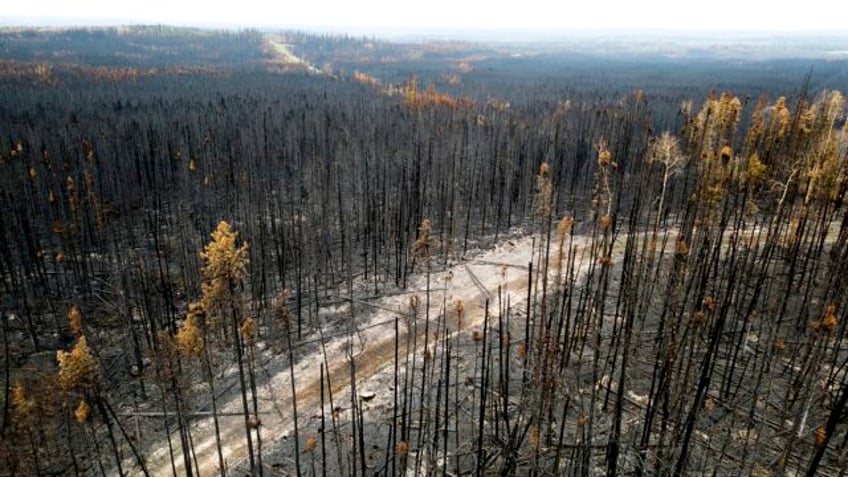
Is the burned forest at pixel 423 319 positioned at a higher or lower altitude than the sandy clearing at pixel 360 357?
higher

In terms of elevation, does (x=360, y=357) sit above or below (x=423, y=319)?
above

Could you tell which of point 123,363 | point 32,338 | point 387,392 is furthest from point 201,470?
point 32,338

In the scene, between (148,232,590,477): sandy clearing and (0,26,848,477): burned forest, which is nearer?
(0,26,848,477): burned forest

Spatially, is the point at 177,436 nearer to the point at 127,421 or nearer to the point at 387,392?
the point at 127,421

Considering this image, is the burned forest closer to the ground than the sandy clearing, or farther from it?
farther from it
